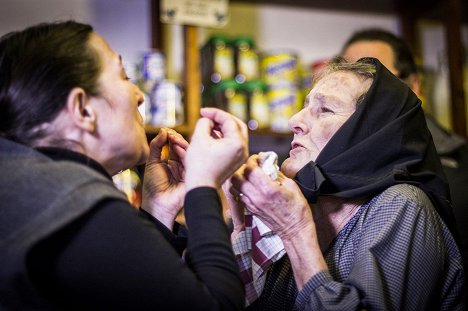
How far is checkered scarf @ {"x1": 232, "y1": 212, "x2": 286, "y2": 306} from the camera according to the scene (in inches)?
48.3

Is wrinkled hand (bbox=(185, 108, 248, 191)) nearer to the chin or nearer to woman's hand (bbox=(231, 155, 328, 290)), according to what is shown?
woman's hand (bbox=(231, 155, 328, 290))

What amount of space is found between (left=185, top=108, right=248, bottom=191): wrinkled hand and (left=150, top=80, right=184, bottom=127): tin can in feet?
4.45

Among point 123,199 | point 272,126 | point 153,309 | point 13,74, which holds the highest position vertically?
point 13,74

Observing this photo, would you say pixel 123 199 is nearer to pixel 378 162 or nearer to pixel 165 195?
pixel 165 195

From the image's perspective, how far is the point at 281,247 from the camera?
1214 mm

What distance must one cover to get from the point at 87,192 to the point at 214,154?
218mm

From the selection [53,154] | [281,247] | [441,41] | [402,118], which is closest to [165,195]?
[281,247]

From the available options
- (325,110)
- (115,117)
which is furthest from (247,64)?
(115,117)

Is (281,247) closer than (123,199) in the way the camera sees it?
No

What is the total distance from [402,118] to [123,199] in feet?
2.06

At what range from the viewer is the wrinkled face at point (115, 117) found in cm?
97

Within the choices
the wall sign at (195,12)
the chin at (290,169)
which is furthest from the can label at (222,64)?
the chin at (290,169)

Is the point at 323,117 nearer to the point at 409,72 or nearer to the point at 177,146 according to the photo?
the point at 177,146

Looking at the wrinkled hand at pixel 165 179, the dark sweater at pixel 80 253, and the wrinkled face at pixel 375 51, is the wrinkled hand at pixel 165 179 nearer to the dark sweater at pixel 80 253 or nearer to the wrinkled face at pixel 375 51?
the dark sweater at pixel 80 253
